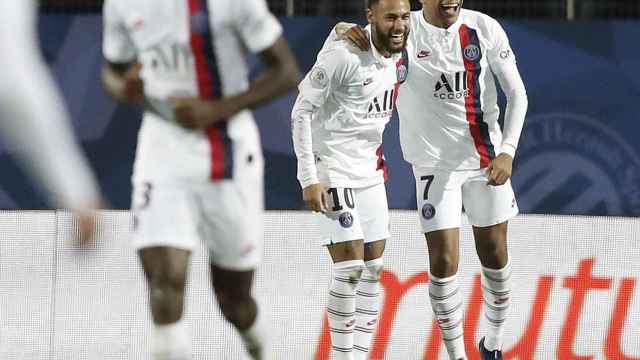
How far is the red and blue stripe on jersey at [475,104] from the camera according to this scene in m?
7.19

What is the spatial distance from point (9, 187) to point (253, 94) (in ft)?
11.5

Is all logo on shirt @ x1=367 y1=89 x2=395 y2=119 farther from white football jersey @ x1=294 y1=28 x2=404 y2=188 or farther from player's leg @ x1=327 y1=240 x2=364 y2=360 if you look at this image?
player's leg @ x1=327 y1=240 x2=364 y2=360

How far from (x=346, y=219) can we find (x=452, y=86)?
0.91 meters

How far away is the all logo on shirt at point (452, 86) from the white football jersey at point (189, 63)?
2283 mm

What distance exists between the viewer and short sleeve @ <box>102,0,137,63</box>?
503 cm

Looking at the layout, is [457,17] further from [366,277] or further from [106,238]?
[106,238]

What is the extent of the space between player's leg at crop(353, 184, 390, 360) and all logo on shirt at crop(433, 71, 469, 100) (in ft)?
1.83

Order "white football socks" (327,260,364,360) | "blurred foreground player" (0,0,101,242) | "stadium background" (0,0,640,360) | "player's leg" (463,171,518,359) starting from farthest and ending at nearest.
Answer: "stadium background" (0,0,640,360)
"player's leg" (463,171,518,359)
"white football socks" (327,260,364,360)
"blurred foreground player" (0,0,101,242)

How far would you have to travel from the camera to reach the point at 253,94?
493 centimetres

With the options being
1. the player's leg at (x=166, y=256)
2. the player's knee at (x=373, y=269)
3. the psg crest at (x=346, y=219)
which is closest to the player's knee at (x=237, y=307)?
the player's leg at (x=166, y=256)

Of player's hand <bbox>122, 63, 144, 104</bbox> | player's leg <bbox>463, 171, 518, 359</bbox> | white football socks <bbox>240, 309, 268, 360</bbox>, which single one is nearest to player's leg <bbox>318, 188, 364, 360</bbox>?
player's leg <bbox>463, 171, 518, 359</bbox>

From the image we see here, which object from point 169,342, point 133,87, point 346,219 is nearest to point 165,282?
point 169,342

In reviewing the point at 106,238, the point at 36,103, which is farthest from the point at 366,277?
the point at 36,103

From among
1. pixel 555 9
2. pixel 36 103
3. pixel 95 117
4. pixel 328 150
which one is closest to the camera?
pixel 36 103
